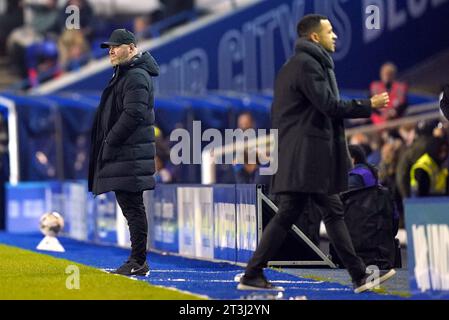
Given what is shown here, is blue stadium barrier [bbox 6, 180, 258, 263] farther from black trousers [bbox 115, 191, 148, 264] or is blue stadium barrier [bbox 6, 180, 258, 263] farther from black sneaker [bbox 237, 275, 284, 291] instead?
black sneaker [bbox 237, 275, 284, 291]

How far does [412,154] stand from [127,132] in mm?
7766

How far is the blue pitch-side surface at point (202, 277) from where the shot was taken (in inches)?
420

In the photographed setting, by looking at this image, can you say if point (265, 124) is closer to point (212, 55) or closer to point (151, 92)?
point (212, 55)

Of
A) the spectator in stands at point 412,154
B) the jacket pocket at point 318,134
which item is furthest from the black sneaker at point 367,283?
the spectator in stands at point 412,154

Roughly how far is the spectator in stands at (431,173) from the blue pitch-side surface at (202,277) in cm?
397

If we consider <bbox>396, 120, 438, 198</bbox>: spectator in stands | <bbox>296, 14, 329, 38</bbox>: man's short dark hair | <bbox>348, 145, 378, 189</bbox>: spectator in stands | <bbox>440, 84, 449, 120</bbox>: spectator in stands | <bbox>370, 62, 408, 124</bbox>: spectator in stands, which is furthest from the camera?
<bbox>370, 62, 408, 124</bbox>: spectator in stands

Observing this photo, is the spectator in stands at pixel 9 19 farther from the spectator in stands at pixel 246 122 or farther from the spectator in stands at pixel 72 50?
the spectator in stands at pixel 246 122

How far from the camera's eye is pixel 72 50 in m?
32.0

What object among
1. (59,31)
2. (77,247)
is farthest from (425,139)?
(59,31)

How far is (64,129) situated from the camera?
24.9 meters

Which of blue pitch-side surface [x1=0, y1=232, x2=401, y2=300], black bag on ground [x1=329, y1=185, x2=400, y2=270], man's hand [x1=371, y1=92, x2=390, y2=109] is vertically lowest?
blue pitch-side surface [x1=0, y1=232, x2=401, y2=300]

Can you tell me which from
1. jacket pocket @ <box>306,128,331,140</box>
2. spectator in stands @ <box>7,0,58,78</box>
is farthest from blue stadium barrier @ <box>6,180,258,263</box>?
spectator in stands @ <box>7,0,58,78</box>

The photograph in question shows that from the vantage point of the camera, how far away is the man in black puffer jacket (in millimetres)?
11930

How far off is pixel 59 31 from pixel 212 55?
153 inches
